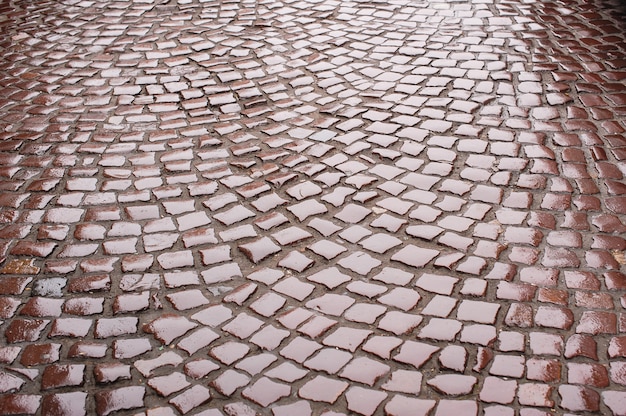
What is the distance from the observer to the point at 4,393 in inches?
107

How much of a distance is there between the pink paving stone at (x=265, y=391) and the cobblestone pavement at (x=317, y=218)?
0.05ft

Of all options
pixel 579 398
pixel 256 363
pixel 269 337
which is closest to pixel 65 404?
pixel 256 363

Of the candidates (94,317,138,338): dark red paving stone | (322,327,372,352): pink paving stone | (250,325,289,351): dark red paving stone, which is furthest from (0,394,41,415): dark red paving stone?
(322,327,372,352): pink paving stone

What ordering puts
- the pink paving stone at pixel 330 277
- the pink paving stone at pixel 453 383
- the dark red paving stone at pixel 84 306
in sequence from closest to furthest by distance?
the pink paving stone at pixel 453 383
the dark red paving stone at pixel 84 306
the pink paving stone at pixel 330 277

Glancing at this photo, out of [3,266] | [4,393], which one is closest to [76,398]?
[4,393]

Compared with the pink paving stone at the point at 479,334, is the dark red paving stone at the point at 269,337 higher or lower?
lower

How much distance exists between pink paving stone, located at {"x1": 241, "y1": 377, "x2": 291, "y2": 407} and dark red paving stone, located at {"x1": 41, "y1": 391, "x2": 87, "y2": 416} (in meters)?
0.70

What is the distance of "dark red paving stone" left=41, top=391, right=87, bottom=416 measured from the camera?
8.63 feet

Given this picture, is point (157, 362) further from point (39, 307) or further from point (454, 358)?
point (454, 358)

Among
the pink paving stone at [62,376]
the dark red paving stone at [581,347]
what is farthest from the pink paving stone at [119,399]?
the dark red paving stone at [581,347]

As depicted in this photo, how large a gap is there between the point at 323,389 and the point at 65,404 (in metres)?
1.12

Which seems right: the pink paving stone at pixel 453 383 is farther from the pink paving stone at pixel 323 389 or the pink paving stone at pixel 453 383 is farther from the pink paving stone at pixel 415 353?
the pink paving stone at pixel 323 389

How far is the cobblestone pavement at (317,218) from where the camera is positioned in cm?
277

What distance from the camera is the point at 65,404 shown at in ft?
8.73
